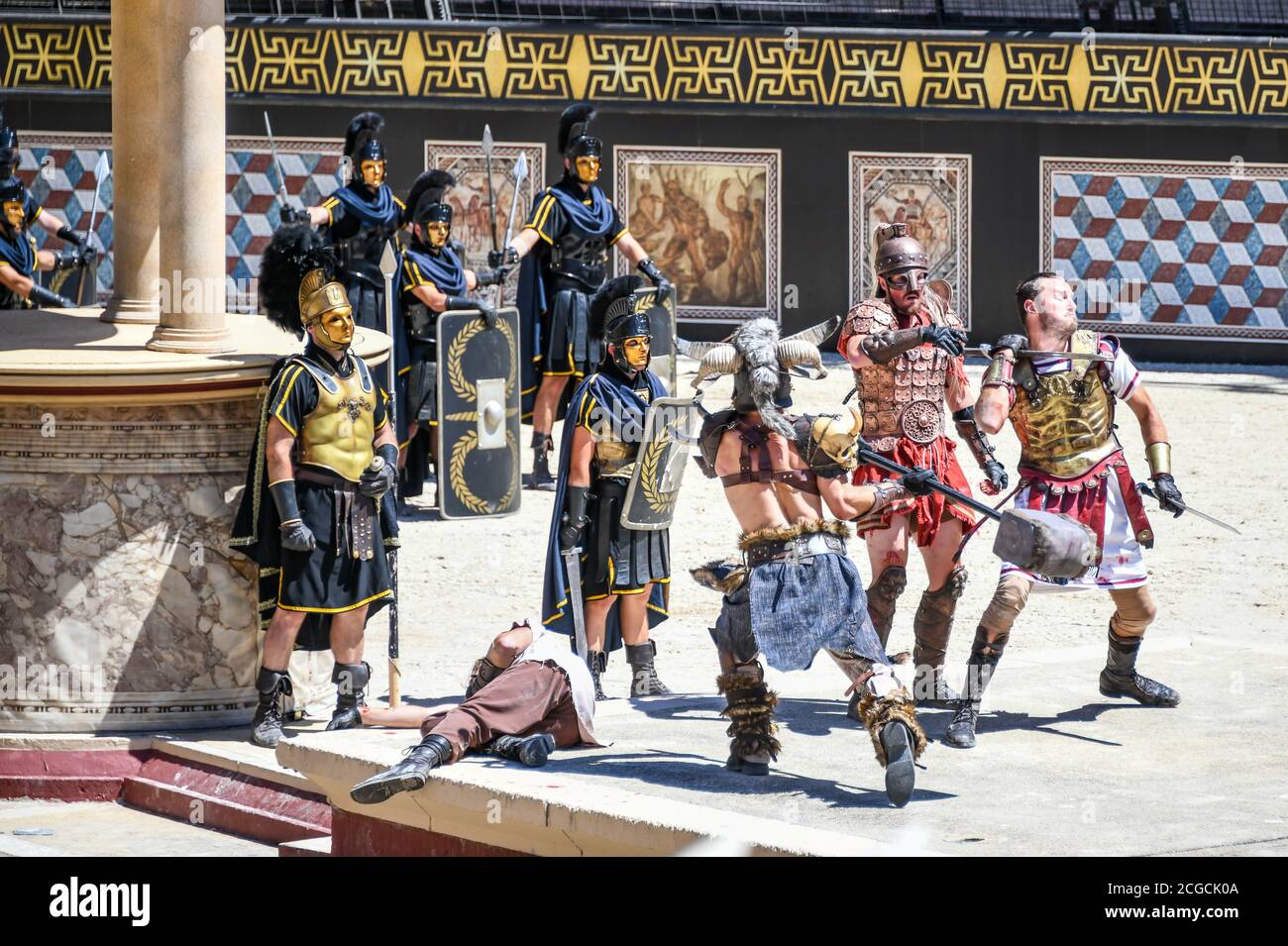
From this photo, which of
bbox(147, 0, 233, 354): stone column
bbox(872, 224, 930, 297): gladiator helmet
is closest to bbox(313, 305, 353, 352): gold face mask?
bbox(147, 0, 233, 354): stone column

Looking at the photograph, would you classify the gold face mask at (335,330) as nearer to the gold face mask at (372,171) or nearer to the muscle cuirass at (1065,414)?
the muscle cuirass at (1065,414)

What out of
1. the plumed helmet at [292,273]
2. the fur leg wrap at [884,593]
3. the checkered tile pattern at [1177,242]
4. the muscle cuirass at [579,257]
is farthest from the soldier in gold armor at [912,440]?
the checkered tile pattern at [1177,242]

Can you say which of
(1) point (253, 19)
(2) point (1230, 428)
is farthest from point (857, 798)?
(1) point (253, 19)

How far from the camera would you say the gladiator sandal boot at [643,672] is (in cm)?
920

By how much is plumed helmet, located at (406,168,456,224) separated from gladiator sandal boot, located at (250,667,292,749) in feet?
15.2

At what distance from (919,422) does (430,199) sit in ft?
16.3

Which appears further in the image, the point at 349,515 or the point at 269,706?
the point at 269,706

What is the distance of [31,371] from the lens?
8.64 m

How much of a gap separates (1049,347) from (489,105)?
10.5 meters

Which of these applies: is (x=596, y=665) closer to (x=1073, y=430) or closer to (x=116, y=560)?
(x=116, y=560)

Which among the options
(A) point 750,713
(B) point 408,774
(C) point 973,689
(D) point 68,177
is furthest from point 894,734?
(D) point 68,177

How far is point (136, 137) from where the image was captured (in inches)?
384

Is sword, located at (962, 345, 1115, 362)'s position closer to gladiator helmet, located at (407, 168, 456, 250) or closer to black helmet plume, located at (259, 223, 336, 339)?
black helmet plume, located at (259, 223, 336, 339)

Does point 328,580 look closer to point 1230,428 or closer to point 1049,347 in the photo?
point 1049,347
